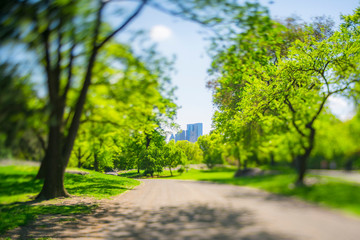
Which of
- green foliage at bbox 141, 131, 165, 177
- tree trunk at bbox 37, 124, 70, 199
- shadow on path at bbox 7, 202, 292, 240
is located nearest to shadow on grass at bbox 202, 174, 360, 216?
shadow on path at bbox 7, 202, 292, 240

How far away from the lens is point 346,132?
1635mm

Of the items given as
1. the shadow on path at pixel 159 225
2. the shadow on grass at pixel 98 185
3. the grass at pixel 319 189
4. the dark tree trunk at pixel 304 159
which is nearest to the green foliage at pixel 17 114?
the shadow on path at pixel 159 225

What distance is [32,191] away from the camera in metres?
3.13

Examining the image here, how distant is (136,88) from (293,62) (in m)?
5.70

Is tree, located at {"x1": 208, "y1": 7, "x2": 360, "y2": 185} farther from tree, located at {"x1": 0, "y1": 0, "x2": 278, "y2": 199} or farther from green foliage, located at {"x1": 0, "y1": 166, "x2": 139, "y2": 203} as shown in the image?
green foliage, located at {"x1": 0, "y1": 166, "x2": 139, "y2": 203}

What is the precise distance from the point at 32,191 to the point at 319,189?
348 cm

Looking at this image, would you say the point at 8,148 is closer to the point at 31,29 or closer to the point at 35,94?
the point at 35,94

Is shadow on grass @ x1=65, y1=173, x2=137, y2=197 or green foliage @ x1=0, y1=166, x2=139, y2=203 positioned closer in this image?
green foliage @ x1=0, y1=166, x2=139, y2=203

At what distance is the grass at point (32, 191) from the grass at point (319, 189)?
242cm

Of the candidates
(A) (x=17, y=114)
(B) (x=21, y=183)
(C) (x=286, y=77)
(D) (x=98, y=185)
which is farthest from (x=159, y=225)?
(C) (x=286, y=77)

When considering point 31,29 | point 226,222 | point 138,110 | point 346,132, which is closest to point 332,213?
point 346,132

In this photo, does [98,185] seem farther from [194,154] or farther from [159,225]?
[159,225]

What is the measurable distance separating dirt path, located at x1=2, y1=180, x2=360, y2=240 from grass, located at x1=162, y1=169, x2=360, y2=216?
0.21 feet

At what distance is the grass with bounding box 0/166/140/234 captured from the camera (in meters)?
2.34
